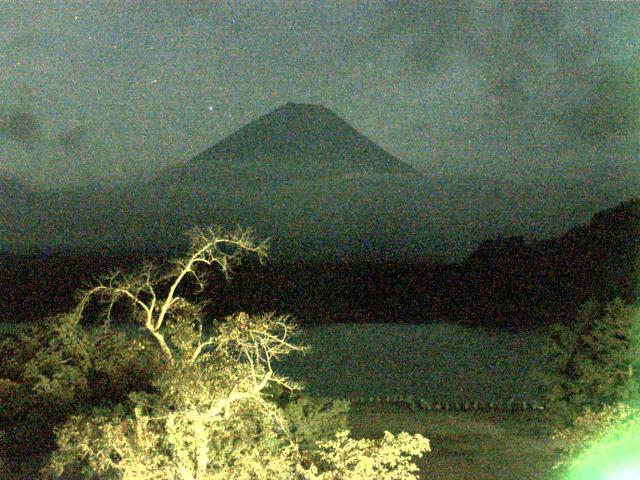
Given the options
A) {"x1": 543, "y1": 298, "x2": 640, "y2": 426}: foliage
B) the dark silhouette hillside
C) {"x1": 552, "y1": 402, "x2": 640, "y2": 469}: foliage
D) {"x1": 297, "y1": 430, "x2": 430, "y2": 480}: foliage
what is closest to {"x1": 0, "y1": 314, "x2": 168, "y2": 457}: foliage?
{"x1": 297, "y1": 430, "x2": 430, "y2": 480}: foliage

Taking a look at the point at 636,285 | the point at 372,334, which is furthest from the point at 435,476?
the point at 372,334

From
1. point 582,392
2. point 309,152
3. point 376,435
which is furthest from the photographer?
point 309,152

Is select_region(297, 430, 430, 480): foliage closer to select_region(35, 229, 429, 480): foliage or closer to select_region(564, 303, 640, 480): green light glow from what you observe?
select_region(35, 229, 429, 480): foliage

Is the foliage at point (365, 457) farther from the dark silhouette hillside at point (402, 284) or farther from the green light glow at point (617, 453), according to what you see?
the dark silhouette hillside at point (402, 284)

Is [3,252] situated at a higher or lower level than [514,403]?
higher

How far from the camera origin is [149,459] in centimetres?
759

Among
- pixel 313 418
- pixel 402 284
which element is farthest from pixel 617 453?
pixel 402 284

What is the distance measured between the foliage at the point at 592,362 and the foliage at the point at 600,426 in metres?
3.49

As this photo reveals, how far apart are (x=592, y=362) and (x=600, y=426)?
15.4 ft

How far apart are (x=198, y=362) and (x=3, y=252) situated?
159ft

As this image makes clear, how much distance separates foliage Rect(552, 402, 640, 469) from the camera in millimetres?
8781

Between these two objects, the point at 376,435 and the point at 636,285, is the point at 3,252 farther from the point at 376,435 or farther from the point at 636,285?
the point at 376,435

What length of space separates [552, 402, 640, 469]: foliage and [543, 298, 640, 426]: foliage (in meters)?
3.49

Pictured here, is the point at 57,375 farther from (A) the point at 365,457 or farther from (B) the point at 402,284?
(B) the point at 402,284
